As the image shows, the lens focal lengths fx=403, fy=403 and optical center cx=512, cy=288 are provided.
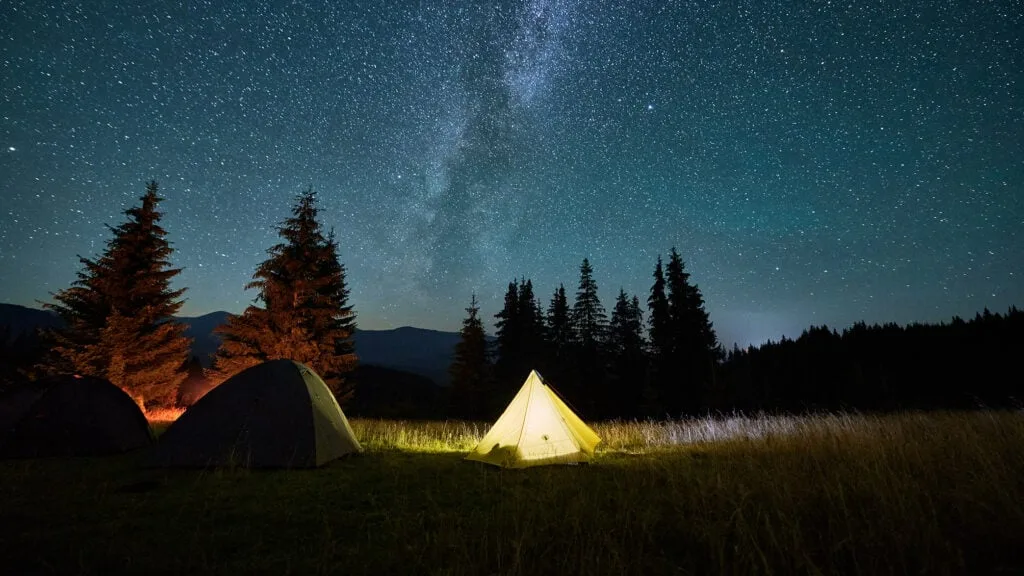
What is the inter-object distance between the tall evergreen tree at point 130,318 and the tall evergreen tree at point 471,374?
19263 millimetres

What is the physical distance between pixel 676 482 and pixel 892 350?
58828 millimetres

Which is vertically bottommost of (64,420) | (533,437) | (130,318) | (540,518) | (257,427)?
(540,518)

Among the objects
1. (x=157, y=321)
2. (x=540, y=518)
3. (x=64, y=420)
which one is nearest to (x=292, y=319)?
(x=157, y=321)

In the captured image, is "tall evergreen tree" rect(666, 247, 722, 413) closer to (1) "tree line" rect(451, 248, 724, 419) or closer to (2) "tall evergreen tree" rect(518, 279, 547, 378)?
(1) "tree line" rect(451, 248, 724, 419)

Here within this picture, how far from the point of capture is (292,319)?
1916 centimetres

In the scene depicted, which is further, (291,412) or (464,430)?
(464,430)

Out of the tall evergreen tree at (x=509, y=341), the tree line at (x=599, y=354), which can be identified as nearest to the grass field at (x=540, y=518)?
the tree line at (x=599, y=354)

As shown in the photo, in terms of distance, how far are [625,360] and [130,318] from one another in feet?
124

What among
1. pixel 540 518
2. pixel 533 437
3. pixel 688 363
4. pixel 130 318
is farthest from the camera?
pixel 688 363

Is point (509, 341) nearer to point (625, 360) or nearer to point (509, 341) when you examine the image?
point (509, 341)

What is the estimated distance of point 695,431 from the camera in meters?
11.7

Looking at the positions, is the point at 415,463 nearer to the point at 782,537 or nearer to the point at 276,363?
the point at 276,363

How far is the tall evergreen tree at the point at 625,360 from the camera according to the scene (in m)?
37.4

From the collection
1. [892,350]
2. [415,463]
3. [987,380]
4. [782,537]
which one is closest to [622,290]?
[892,350]
